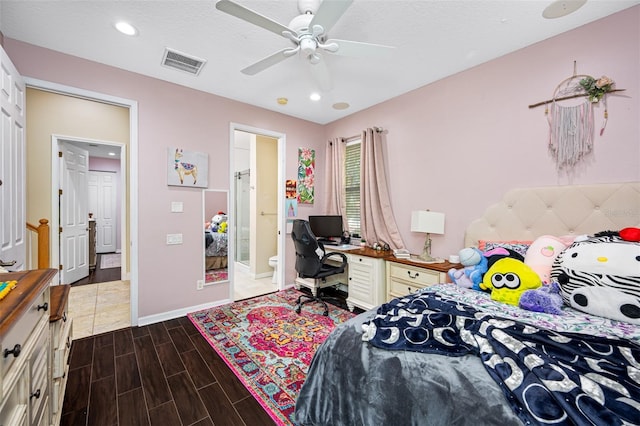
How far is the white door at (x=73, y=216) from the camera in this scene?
4.04 m

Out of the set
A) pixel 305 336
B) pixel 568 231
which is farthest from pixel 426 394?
pixel 568 231

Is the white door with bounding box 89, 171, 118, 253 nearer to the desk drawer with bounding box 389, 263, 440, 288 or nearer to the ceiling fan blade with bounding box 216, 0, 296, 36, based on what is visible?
the ceiling fan blade with bounding box 216, 0, 296, 36

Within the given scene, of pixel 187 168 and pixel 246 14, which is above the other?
pixel 246 14

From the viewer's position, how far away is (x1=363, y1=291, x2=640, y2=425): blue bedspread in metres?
0.84

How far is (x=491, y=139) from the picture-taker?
8.52 feet

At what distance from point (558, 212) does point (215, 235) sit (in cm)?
357

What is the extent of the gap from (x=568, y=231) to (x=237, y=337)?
305 centimetres

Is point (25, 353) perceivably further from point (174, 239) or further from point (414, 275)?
point (414, 275)

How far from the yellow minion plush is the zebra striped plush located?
0.16 meters

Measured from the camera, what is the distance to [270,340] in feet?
8.28

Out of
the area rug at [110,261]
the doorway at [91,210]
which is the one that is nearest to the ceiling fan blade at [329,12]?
the doorway at [91,210]

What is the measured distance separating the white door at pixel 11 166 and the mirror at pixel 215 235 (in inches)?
60.2

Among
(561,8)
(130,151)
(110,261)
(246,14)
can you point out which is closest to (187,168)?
(130,151)

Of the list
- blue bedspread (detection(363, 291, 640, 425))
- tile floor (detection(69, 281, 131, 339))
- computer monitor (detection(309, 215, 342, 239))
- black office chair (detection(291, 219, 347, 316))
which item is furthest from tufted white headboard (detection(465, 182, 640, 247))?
tile floor (detection(69, 281, 131, 339))
